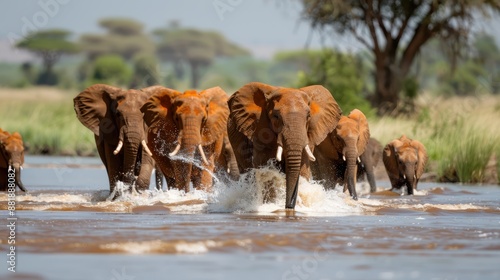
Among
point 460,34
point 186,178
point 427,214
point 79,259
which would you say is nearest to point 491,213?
point 427,214

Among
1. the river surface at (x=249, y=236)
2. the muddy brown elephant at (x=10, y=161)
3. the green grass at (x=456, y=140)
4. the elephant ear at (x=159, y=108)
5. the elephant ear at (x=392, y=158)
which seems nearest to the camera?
the river surface at (x=249, y=236)

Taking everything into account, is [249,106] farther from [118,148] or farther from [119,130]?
[119,130]

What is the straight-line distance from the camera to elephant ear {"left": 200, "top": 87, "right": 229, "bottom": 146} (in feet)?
55.7

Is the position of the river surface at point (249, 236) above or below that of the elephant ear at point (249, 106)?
below

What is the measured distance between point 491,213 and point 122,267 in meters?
7.09

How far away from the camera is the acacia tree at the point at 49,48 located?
10556 cm

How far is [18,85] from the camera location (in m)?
97.5

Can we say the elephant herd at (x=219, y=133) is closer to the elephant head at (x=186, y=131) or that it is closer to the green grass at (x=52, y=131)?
the elephant head at (x=186, y=131)

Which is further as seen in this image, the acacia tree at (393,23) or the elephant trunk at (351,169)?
the acacia tree at (393,23)

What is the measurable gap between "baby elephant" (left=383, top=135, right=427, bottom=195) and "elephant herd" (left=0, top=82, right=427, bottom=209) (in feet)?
6.78

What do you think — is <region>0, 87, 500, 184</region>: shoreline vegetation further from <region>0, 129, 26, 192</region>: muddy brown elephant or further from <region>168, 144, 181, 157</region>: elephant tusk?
<region>168, 144, 181, 157</region>: elephant tusk

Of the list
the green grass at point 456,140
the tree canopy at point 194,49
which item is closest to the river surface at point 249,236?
the green grass at point 456,140

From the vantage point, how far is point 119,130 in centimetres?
1759

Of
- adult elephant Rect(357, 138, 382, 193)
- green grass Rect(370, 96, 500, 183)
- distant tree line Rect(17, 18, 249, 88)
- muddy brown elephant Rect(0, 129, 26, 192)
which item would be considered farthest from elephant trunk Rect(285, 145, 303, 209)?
distant tree line Rect(17, 18, 249, 88)
